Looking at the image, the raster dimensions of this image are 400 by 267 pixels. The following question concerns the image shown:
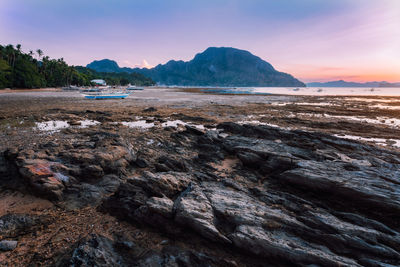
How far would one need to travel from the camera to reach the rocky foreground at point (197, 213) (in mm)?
5152

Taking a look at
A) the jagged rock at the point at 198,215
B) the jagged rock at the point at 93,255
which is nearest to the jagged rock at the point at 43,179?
the jagged rock at the point at 93,255

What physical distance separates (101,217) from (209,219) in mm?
4275

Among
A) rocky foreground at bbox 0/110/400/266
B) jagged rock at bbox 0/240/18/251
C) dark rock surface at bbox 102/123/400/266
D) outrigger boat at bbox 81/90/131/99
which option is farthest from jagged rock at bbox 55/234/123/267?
outrigger boat at bbox 81/90/131/99

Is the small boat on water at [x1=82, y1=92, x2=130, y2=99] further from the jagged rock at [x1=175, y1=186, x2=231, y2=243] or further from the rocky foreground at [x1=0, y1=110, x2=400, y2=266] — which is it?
the jagged rock at [x1=175, y1=186, x2=231, y2=243]

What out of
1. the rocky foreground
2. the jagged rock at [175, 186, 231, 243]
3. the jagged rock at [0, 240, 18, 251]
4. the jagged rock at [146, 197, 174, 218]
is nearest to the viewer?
the rocky foreground

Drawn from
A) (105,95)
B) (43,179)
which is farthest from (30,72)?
(43,179)

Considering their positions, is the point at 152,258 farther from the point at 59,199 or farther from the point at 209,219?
the point at 59,199

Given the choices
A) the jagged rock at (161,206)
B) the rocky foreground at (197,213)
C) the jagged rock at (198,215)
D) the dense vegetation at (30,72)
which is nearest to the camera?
the rocky foreground at (197,213)

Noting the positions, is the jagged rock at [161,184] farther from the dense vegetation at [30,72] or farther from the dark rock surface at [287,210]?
the dense vegetation at [30,72]

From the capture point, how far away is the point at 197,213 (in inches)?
240

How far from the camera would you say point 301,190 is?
850cm

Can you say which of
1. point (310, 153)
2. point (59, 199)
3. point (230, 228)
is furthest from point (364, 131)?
point (59, 199)

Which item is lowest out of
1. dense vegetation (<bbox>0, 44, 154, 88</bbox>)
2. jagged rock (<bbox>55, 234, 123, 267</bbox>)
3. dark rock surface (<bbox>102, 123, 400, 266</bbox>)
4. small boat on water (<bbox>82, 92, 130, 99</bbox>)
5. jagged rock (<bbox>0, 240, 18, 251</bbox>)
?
jagged rock (<bbox>0, 240, 18, 251</bbox>)

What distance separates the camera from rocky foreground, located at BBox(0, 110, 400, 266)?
5.15 metres
